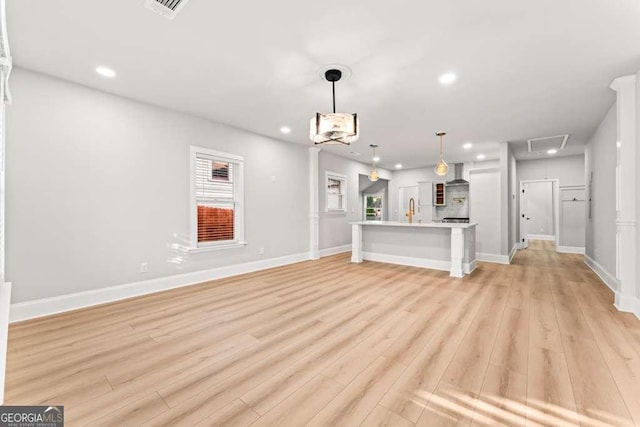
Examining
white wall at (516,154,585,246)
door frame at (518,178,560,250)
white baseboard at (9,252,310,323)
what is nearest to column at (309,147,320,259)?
white baseboard at (9,252,310,323)

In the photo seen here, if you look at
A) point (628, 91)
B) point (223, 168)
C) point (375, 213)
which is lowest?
point (375, 213)

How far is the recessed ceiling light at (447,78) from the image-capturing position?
3.16 m

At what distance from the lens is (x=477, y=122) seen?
4.85 meters

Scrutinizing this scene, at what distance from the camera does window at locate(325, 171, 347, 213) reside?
7.73 m

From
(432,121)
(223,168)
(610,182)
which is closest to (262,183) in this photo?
(223,168)

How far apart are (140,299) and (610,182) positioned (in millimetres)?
7254

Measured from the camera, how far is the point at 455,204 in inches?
351

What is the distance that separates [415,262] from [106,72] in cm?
594

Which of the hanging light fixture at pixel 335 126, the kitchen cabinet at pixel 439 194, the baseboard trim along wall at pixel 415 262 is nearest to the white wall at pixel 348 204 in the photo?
the baseboard trim along wall at pixel 415 262

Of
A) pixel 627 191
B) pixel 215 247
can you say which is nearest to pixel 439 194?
pixel 627 191

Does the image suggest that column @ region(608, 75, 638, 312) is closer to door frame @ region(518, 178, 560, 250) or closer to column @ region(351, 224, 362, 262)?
column @ region(351, 224, 362, 262)

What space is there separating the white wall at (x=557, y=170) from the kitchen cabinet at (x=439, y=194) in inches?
82.4

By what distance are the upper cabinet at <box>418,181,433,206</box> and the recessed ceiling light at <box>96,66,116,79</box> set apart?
872cm

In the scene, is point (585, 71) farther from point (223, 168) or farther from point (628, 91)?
point (223, 168)
